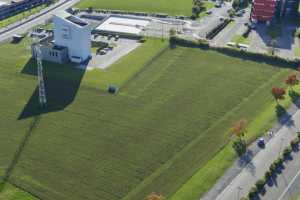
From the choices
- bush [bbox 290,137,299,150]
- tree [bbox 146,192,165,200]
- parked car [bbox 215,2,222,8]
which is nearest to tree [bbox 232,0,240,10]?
parked car [bbox 215,2,222,8]

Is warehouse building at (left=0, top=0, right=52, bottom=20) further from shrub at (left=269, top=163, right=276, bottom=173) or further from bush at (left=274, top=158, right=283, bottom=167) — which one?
shrub at (left=269, top=163, right=276, bottom=173)

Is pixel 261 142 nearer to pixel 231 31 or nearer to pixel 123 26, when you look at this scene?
pixel 231 31

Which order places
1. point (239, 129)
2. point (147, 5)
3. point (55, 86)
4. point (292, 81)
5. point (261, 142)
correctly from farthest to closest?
point (147, 5) → point (55, 86) → point (292, 81) → point (239, 129) → point (261, 142)

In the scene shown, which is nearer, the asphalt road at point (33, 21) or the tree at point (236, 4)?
the asphalt road at point (33, 21)

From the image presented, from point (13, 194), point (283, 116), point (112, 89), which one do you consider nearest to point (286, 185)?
point (283, 116)

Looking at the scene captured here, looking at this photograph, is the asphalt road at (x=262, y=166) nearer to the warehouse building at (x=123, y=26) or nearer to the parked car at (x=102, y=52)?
the parked car at (x=102, y=52)

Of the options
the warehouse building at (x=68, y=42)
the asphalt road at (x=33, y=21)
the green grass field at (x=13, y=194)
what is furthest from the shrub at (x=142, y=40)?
the green grass field at (x=13, y=194)
